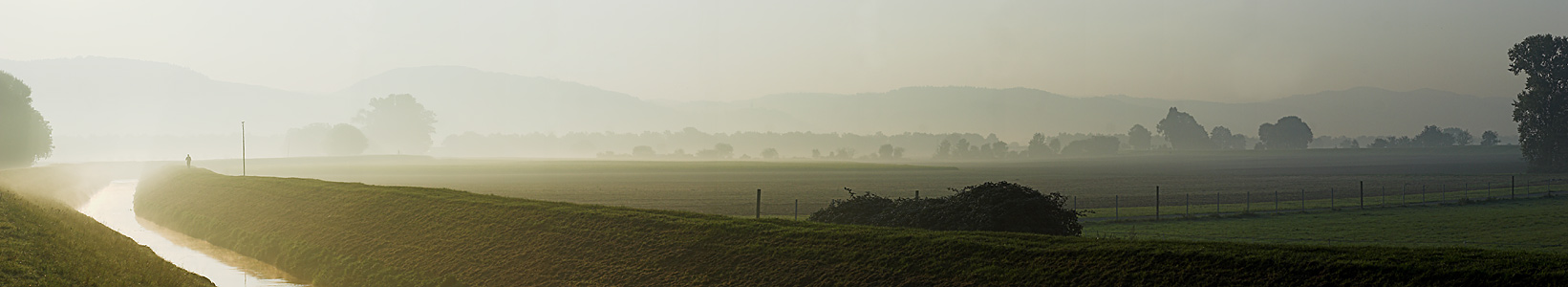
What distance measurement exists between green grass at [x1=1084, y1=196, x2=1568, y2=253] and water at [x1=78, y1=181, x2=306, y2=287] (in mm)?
26128

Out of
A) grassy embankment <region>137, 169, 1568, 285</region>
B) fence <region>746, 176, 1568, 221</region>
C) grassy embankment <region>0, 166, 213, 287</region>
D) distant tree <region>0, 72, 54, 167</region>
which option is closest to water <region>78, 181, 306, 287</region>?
grassy embankment <region>137, 169, 1568, 285</region>

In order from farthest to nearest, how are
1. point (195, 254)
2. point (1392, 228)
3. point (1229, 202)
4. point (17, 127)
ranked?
point (17, 127)
point (1229, 202)
point (1392, 228)
point (195, 254)

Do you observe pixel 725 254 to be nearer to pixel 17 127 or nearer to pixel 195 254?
pixel 195 254

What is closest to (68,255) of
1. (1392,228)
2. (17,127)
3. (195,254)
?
(195,254)

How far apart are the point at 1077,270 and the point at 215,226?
35.6m

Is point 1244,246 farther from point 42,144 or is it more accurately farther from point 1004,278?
point 42,144

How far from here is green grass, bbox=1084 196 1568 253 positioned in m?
34.4

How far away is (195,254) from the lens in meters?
34.3

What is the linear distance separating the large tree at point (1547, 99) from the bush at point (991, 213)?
107m

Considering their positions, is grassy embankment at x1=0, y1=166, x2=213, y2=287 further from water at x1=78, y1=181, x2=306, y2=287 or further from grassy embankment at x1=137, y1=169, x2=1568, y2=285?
grassy embankment at x1=137, y1=169, x2=1568, y2=285

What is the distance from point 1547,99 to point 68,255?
126 meters

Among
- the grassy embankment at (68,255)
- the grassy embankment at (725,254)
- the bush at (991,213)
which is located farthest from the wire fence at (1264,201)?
the grassy embankment at (68,255)

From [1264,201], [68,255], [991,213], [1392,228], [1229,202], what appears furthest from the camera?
[1229,202]

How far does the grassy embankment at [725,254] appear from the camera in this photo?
14203 mm
